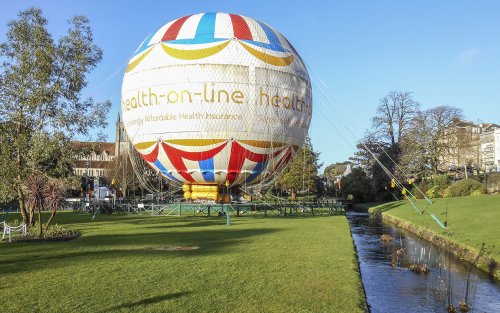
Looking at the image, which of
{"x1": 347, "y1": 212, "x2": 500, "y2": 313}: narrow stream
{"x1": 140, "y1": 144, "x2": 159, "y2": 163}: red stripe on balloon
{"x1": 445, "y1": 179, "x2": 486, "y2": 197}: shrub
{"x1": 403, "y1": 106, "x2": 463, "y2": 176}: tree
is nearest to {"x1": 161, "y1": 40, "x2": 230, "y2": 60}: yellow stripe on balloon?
{"x1": 140, "y1": 144, "x2": 159, "y2": 163}: red stripe on balloon

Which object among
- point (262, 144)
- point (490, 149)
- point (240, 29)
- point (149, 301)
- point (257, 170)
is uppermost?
point (240, 29)

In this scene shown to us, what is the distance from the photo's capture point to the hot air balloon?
28125 millimetres

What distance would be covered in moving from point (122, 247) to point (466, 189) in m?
36.9

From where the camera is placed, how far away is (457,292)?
12.8 m

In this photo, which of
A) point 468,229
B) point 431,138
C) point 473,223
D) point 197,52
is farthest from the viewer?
point 431,138

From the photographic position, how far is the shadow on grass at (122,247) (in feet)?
46.2

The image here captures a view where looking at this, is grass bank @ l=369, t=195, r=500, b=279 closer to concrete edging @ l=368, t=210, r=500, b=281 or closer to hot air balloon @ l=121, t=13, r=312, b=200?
concrete edging @ l=368, t=210, r=500, b=281

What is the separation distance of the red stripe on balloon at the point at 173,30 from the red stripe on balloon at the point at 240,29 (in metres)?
3.47

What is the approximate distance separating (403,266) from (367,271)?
1.84 metres

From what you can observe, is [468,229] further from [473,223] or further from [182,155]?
[182,155]

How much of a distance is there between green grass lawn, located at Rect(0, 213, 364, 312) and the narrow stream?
888 millimetres

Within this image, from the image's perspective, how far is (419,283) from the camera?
13.7 meters

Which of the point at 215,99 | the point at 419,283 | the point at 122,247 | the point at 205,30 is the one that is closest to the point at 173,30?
the point at 205,30

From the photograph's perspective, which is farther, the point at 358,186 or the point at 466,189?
the point at 358,186
